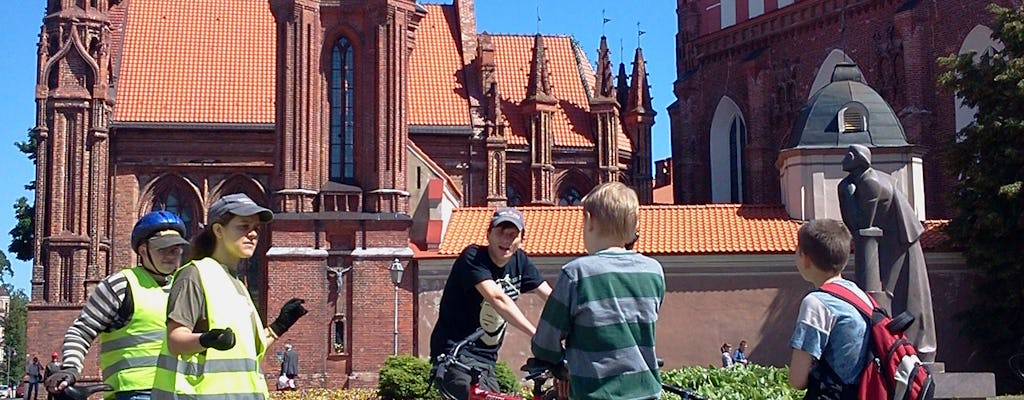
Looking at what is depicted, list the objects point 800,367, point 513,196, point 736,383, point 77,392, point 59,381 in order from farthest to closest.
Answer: point 513,196 < point 736,383 < point 77,392 < point 59,381 < point 800,367

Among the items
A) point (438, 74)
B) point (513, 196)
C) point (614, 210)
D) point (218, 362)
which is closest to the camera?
point (614, 210)

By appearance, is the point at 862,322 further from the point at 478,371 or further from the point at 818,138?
the point at 818,138

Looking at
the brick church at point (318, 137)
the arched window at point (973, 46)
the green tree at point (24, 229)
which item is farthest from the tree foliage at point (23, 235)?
the arched window at point (973, 46)

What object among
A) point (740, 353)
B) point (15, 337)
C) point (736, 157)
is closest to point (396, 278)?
point (740, 353)

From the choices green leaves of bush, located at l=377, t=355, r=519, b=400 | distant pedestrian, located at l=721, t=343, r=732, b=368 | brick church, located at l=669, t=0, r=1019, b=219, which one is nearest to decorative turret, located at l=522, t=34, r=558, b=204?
brick church, located at l=669, t=0, r=1019, b=219

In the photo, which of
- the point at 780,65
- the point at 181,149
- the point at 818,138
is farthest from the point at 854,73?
the point at 181,149

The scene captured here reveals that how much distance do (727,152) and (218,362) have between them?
36.6 meters

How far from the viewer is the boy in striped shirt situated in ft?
18.5

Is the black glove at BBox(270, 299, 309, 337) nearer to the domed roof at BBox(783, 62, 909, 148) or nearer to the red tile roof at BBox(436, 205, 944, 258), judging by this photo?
the red tile roof at BBox(436, 205, 944, 258)

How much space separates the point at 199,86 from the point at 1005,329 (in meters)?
26.7

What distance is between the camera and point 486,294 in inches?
296

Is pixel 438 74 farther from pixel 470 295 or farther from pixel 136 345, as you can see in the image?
pixel 136 345

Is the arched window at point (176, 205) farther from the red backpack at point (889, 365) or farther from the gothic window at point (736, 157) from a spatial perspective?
the red backpack at point (889, 365)

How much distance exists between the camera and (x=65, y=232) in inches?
1497
